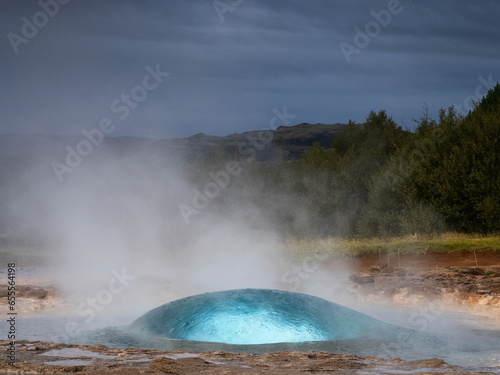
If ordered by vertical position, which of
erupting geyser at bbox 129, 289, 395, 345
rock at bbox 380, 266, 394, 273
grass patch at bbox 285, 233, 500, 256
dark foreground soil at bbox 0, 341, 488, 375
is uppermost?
grass patch at bbox 285, 233, 500, 256

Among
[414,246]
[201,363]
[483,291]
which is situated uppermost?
[414,246]

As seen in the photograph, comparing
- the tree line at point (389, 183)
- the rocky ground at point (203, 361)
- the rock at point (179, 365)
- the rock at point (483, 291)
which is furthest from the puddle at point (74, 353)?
the tree line at point (389, 183)

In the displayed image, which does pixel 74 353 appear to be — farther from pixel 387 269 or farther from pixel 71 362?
pixel 387 269

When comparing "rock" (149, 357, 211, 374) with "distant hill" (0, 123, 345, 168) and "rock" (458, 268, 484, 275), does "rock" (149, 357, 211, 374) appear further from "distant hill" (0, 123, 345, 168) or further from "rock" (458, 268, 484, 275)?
"distant hill" (0, 123, 345, 168)

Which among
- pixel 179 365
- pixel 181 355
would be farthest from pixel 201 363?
pixel 181 355

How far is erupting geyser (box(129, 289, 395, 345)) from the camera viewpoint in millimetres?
11617

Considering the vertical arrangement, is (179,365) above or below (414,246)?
below

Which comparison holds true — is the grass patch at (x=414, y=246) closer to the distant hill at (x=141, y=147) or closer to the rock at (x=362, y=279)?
the rock at (x=362, y=279)

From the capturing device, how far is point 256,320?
1186 cm

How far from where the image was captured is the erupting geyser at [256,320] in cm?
1162

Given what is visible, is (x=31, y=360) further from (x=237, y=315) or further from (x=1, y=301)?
(x=1, y=301)

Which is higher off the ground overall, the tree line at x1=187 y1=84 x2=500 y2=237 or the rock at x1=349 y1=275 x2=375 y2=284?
the tree line at x1=187 y1=84 x2=500 y2=237

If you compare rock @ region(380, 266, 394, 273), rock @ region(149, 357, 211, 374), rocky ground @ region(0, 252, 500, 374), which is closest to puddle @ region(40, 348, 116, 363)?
Answer: rocky ground @ region(0, 252, 500, 374)

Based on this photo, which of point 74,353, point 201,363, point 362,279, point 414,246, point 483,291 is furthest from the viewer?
point 414,246
